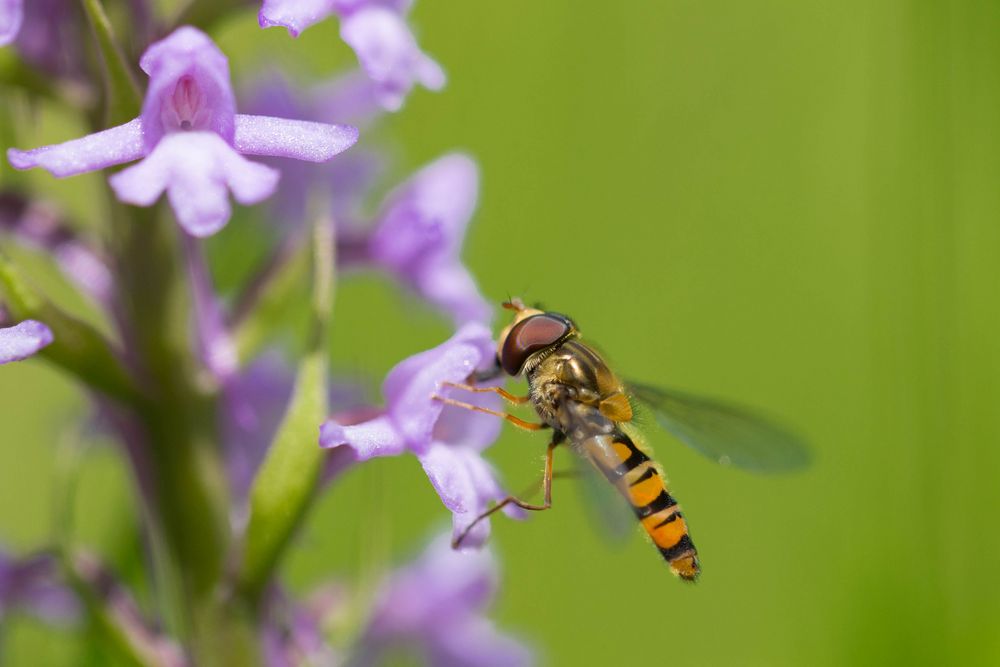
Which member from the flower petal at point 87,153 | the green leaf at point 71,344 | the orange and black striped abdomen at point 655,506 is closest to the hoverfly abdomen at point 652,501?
the orange and black striped abdomen at point 655,506

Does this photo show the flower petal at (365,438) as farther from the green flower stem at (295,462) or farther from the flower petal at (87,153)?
the flower petal at (87,153)

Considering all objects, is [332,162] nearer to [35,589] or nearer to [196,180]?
[35,589]

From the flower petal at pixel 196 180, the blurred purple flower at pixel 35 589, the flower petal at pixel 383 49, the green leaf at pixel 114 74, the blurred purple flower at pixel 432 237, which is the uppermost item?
the green leaf at pixel 114 74

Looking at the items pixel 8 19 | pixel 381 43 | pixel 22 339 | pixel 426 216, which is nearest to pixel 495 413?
pixel 426 216

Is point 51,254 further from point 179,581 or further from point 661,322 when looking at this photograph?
point 661,322

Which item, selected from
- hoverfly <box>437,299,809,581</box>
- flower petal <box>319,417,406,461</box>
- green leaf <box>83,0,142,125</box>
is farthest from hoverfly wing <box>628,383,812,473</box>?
green leaf <box>83,0,142,125</box>

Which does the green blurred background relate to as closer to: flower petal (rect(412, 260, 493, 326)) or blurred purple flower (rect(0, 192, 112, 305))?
flower petal (rect(412, 260, 493, 326))
